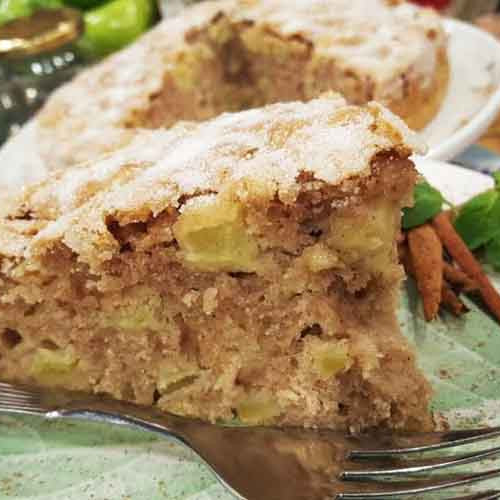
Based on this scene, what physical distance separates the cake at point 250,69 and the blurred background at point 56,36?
0.67m

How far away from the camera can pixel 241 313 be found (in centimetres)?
165

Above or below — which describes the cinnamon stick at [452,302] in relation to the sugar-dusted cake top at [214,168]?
below

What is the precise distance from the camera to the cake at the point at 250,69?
2941mm

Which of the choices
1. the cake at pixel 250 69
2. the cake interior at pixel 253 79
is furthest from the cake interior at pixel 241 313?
the cake interior at pixel 253 79

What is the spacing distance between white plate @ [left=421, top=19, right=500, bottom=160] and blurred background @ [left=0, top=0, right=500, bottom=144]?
70 centimetres

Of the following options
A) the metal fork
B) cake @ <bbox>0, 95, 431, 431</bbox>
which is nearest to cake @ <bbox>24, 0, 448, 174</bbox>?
cake @ <bbox>0, 95, 431, 431</bbox>

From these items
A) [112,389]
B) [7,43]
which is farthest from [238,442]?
[7,43]

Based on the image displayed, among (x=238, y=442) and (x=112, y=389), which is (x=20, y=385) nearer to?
(x=112, y=389)

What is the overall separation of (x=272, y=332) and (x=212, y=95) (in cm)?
220

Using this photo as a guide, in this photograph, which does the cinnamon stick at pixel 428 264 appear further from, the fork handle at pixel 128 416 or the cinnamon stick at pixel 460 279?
the fork handle at pixel 128 416

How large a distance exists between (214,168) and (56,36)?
106 inches

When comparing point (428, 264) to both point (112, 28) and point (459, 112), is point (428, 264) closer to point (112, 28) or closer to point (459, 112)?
point (459, 112)

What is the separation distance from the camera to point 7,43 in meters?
3.88

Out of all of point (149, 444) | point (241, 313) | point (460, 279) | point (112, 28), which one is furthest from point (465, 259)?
point (112, 28)
